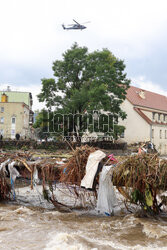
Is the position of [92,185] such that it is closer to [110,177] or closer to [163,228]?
[110,177]

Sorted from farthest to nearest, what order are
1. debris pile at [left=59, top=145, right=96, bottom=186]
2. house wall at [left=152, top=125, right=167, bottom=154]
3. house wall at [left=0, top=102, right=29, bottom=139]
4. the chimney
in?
1. house wall at [left=0, top=102, right=29, bottom=139]
2. the chimney
3. house wall at [left=152, top=125, right=167, bottom=154]
4. debris pile at [left=59, top=145, right=96, bottom=186]

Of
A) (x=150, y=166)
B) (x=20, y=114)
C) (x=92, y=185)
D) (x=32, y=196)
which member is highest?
(x=20, y=114)

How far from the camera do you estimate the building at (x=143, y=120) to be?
49.3 metres

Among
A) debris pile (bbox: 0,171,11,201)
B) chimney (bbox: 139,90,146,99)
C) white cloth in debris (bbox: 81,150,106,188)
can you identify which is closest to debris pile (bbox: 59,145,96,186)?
white cloth in debris (bbox: 81,150,106,188)

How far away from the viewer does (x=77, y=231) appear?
7367mm

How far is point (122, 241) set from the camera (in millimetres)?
6676

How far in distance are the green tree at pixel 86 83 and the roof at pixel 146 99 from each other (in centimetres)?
1367

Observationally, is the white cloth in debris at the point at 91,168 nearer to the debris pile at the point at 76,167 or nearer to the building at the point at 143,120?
the debris pile at the point at 76,167

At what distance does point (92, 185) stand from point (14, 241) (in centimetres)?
235

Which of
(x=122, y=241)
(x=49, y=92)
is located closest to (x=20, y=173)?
(x=122, y=241)

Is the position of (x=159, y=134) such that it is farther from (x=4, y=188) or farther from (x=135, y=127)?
(x=4, y=188)

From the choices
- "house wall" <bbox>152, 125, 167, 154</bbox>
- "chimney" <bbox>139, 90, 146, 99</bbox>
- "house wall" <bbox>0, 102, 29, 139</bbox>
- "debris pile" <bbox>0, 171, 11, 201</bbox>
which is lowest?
"debris pile" <bbox>0, 171, 11, 201</bbox>

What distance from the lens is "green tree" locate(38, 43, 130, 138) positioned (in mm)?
34094

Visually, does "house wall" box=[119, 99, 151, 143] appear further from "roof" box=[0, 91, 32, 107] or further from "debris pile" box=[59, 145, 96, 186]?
"debris pile" box=[59, 145, 96, 186]
